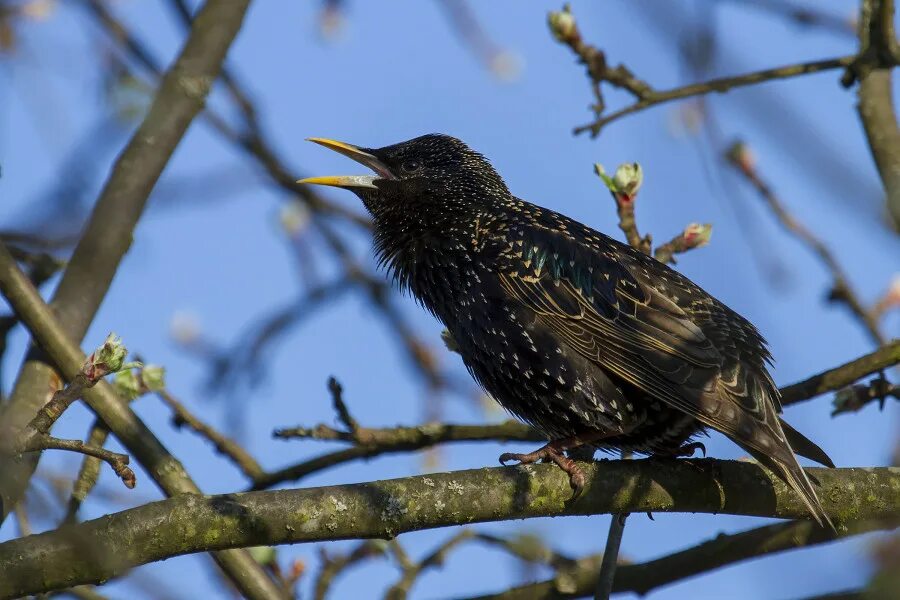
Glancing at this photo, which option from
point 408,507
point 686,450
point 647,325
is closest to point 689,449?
point 686,450

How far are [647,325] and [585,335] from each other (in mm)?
243

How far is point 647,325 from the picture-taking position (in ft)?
15.3

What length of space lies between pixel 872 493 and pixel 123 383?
8.87ft

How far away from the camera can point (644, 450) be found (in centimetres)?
470

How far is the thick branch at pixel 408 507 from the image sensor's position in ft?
10.0

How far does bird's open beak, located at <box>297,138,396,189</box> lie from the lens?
5.64 metres

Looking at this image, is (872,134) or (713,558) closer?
(713,558)

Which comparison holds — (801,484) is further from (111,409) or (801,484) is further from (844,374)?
(111,409)

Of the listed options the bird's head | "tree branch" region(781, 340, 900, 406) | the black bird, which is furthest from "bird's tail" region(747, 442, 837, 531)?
the bird's head

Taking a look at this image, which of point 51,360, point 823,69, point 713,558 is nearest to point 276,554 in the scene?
point 51,360

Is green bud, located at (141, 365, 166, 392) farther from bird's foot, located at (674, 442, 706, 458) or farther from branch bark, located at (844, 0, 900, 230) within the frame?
branch bark, located at (844, 0, 900, 230)

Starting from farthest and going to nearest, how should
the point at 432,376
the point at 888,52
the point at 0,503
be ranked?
the point at 432,376, the point at 888,52, the point at 0,503

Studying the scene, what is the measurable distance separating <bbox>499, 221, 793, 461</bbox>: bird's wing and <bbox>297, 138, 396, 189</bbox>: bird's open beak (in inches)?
37.6

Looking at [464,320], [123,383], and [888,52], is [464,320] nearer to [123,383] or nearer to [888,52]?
[123,383]
